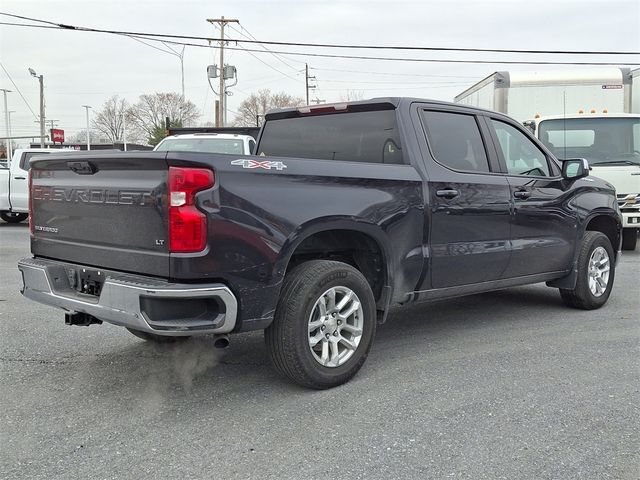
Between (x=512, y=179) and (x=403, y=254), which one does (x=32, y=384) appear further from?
(x=512, y=179)

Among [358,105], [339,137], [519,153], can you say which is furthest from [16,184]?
[519,153]

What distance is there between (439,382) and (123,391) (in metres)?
2.05

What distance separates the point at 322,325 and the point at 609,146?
26.5ft

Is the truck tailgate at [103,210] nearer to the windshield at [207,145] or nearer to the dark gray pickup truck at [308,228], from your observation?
the dark gray pickup truck at [308,228]

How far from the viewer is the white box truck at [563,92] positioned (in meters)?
11.5

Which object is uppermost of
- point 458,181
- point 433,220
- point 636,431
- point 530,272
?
point 458,181

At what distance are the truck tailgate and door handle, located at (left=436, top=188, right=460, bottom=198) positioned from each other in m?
2.10

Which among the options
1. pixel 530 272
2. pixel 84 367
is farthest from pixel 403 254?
pixel 84 367

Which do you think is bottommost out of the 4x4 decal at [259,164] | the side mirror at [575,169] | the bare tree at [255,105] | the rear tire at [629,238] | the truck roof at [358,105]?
the rear tire at [629,238]

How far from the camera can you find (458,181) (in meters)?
4.67

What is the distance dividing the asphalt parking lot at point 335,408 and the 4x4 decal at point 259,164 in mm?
1422

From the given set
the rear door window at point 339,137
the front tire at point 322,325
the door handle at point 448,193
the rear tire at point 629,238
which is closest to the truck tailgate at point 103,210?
the front tire at point 322,325

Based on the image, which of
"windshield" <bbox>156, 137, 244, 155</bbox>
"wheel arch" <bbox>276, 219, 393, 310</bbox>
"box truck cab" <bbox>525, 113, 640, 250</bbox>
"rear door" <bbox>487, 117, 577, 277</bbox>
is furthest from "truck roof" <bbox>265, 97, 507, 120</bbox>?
"box truck cab" <bbox>525, 113, 640, 250</bbox>

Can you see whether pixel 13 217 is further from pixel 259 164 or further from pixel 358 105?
pixel 259 164
